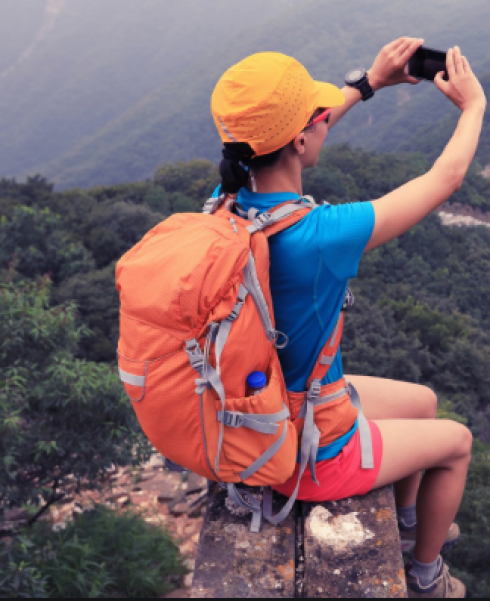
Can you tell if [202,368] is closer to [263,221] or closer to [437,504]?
[263,221]

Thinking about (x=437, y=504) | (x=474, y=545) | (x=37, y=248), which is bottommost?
(x=474, y=545)

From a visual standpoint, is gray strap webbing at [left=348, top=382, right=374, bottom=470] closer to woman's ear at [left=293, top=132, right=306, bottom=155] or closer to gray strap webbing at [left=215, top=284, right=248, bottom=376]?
gray strap webbing at [left=215, top=284, right=248, bottom=376]

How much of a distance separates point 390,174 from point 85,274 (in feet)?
49.2

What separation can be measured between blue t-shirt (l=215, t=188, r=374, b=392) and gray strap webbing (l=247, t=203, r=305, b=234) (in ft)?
0.12

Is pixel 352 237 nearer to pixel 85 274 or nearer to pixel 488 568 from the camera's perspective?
pixel 488 568

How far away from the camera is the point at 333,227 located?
145 centimetres

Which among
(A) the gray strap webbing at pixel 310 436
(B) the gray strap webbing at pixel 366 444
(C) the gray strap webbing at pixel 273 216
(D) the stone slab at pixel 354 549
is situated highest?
(C) the gray strap webbing at pixel 273 216

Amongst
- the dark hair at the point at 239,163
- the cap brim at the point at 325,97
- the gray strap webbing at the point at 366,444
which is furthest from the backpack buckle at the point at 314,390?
the cap brim at the point at 325,97

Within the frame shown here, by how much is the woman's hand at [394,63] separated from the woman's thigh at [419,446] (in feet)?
3.45

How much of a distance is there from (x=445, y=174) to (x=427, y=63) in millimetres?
408

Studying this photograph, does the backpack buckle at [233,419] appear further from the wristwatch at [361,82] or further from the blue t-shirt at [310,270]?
the wristwatch at [361,82]

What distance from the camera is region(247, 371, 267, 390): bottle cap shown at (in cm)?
146

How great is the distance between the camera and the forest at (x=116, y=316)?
13.5 feet

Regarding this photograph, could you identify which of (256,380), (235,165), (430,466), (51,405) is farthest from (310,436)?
(51,405)
